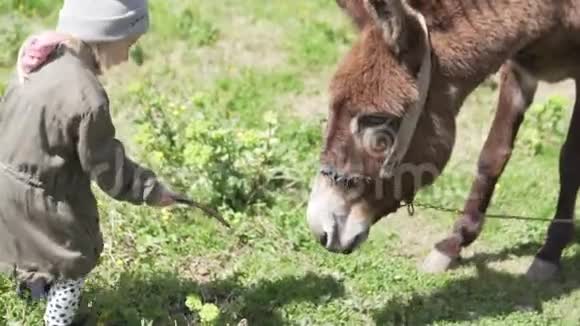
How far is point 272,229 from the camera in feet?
13.4

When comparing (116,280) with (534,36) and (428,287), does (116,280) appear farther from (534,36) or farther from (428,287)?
(534,36)

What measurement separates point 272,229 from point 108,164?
1323mm

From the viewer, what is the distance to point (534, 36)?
310 centimetres

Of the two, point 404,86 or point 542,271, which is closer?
point 404,86

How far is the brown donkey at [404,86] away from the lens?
2900mm

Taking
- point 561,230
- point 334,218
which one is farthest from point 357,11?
point 561,230

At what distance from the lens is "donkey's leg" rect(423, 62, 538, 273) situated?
12.7ft

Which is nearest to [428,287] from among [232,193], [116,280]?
[232,193]

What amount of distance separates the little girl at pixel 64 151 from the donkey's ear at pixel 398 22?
0.77m

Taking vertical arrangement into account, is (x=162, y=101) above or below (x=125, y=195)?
below

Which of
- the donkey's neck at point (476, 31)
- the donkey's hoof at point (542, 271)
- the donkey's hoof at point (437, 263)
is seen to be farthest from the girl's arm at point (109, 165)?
the donkey's hoof at point (542, 271)

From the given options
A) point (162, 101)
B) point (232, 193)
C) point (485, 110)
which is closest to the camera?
point (232, 193)

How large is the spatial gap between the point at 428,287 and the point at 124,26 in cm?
177

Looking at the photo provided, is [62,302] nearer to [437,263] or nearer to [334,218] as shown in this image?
[334,218]
